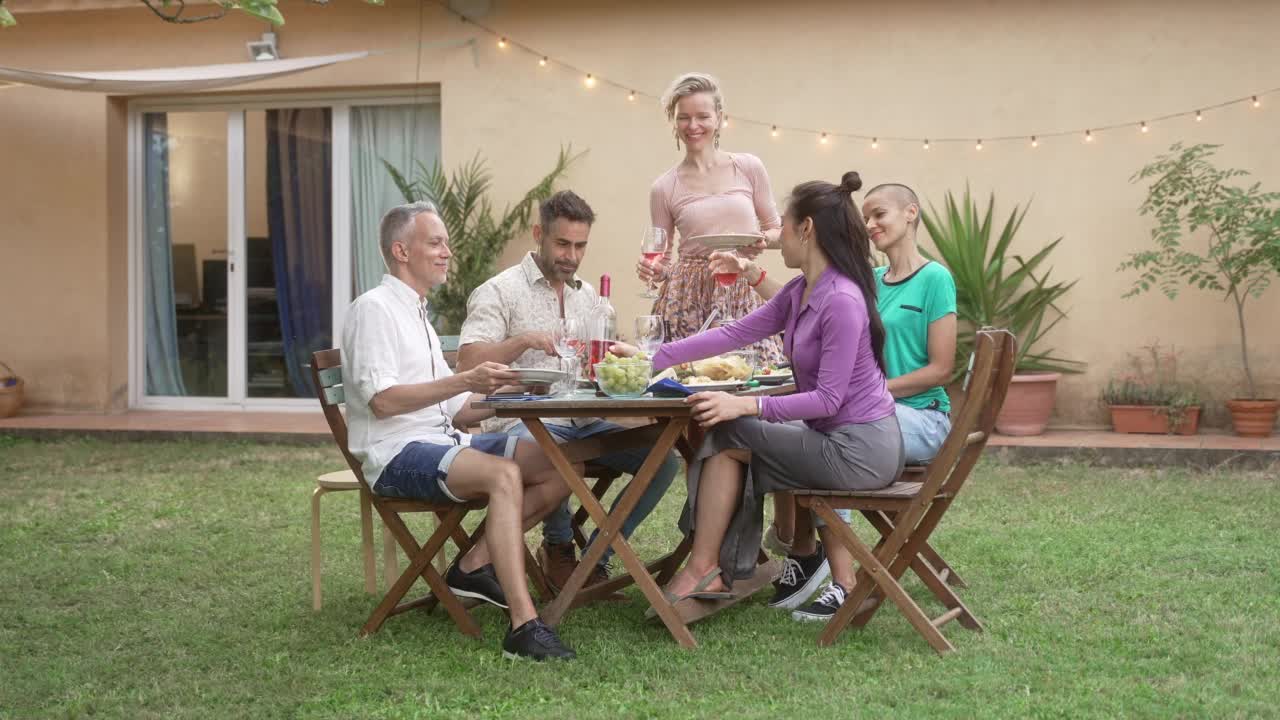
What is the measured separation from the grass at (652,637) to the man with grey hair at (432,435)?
7.5 inches

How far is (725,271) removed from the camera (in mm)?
3830

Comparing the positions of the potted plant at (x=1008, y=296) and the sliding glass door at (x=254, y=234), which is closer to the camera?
the potted plant at (x=1008, y=296)

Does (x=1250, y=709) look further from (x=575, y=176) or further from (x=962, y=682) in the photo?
(x=575, y=176)

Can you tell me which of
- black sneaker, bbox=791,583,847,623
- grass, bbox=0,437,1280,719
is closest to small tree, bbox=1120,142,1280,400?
grass, bbox=0,437,1280,719

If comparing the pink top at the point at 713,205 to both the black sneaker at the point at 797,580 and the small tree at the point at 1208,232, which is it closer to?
the black sneaker at the point at 797,580

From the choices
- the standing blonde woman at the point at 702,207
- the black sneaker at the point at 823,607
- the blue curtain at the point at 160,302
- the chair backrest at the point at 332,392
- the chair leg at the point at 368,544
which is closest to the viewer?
the chair backrest at the point at 332,392

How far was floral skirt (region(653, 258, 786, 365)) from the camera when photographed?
4.32m

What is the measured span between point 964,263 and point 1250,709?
485cm

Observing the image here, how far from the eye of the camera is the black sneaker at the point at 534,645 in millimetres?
3365

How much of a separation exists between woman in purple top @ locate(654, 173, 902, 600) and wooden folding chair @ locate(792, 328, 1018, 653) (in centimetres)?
6

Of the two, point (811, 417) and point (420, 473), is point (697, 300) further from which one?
point (420, 473)

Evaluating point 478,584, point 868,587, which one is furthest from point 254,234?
point 868,587

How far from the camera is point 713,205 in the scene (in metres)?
4.46

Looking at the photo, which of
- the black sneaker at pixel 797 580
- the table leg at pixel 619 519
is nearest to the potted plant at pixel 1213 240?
the black sneaker at pixel 797 580
